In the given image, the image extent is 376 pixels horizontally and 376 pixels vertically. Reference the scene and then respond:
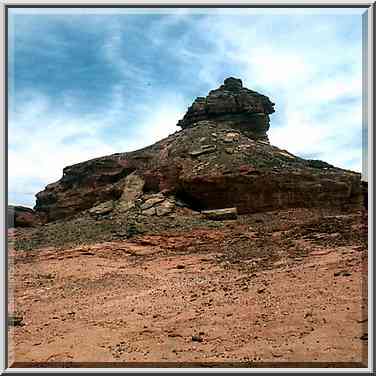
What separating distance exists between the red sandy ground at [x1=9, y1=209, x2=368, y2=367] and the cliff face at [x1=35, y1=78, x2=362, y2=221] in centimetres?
802

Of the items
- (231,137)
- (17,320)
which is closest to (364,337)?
(17,320)

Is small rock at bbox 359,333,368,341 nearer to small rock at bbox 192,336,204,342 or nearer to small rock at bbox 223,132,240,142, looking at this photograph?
small rock at bbox 192,336,204,342

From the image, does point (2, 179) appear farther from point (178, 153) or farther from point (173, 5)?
point (178, 153)

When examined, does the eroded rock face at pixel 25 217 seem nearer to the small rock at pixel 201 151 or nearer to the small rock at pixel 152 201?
the small rock at pixel 152 201

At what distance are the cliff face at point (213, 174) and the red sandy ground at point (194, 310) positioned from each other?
802cm

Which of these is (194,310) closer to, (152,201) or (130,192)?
(152,201)

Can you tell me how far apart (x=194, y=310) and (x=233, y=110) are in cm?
2654

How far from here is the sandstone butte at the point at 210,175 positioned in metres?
23.0

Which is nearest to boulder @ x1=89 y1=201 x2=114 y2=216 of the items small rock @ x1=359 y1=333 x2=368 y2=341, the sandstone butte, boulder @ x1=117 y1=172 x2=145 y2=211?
the sandstone butte

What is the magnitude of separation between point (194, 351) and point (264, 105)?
30973 mm

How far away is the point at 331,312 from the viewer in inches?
305

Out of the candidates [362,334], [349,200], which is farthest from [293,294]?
[349,200]

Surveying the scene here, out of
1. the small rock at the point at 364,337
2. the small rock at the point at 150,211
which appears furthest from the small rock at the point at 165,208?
the small rock at the point at 364,337

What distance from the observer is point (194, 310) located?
30.8ft
